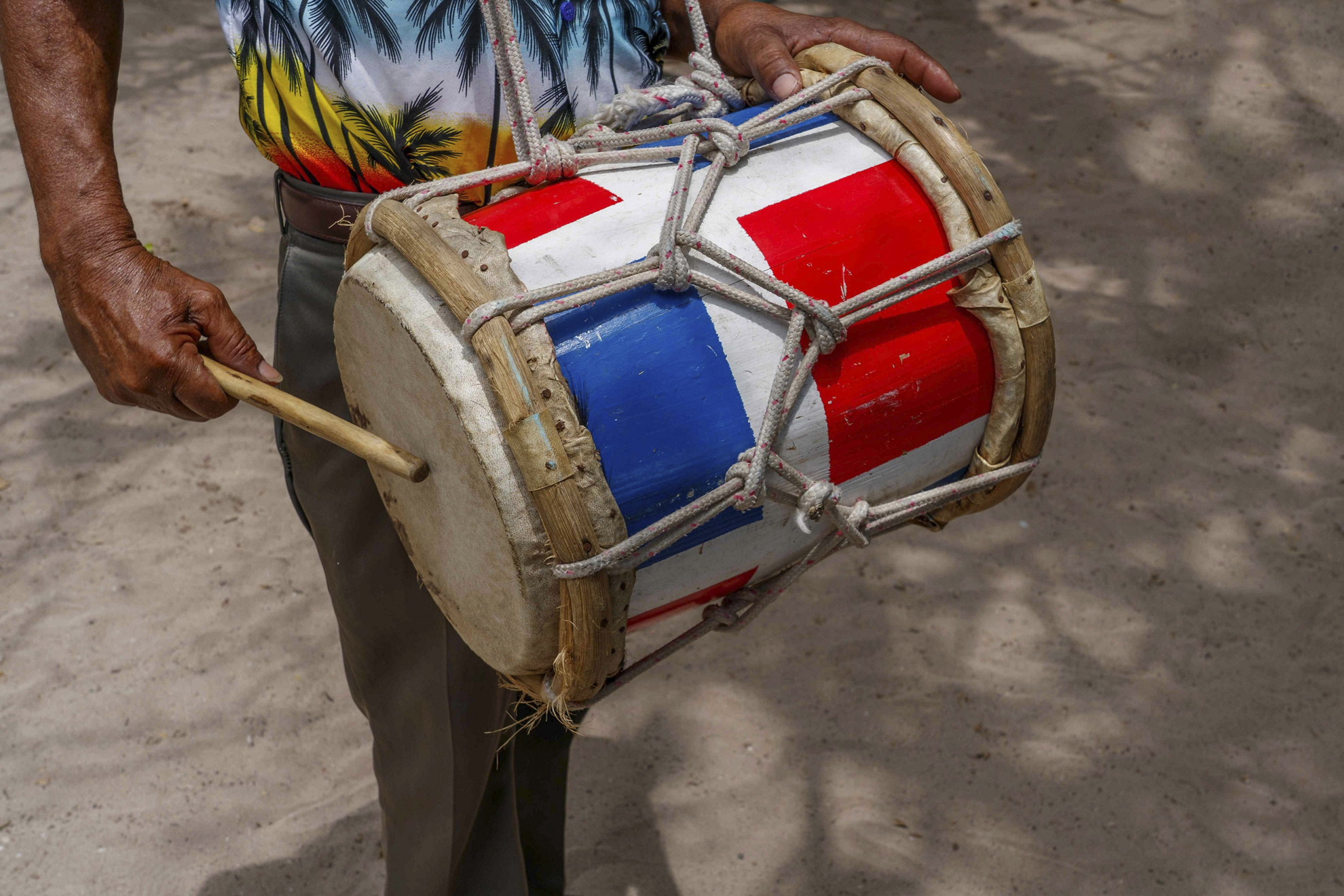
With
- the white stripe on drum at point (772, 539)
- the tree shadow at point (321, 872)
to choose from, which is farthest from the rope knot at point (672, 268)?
the tree shadow at point (321, 872)

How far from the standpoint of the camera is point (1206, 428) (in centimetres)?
284

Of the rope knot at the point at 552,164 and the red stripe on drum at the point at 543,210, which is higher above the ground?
the rope knot at the point at 552,164

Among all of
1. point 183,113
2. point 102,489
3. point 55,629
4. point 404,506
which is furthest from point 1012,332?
point 183,113

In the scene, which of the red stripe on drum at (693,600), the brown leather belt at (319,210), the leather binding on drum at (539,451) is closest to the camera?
the leather binding on drum at (539,451)

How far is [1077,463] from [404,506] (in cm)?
207

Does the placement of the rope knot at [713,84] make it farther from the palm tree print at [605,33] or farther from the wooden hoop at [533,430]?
the wooden hoop at [533,430]

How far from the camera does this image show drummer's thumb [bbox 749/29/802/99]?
1.24m

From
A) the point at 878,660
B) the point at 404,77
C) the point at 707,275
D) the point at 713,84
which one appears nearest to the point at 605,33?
the point at 713,84

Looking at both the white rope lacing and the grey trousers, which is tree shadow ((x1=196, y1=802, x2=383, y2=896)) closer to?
the grey trousers

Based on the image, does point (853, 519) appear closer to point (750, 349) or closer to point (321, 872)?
point (750, 349)

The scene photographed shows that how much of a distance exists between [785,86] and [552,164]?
0.31 m

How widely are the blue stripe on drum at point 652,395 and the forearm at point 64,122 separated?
0.52 m

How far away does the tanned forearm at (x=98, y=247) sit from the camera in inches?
42.4

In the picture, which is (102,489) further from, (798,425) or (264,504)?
(798,425)
